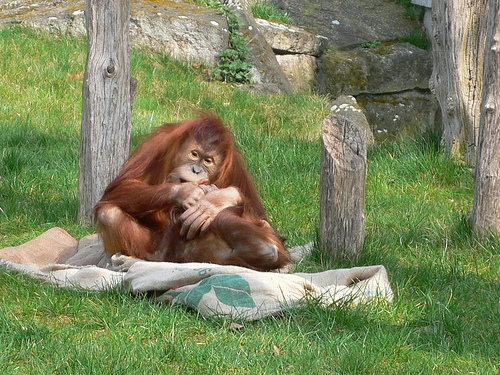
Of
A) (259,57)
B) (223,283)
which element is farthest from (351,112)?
(223,283)

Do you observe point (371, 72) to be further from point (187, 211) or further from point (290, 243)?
point (187, 211)

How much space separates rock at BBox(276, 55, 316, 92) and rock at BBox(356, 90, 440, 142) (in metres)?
0.81

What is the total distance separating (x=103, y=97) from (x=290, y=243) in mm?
1611

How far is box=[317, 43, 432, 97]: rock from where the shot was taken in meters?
10.6

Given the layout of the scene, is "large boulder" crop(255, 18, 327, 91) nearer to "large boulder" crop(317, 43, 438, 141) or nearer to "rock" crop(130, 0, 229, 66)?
"large boulder" crop(317, 43, 438, 141)

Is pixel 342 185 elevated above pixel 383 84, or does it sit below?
below

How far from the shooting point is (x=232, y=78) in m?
8.90

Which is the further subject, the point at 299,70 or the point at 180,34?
the point at 299,70

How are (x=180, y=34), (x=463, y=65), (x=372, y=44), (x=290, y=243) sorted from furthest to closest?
(x=372, y=44)
(x=180, y=34)
(x=463, y=65)
(x=290, y=243)

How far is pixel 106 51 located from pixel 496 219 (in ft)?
9.05

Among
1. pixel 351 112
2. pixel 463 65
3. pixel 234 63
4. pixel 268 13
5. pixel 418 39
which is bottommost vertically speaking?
Result: pixel 351 112

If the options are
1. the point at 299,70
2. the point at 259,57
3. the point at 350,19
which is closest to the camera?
the point at 259,57

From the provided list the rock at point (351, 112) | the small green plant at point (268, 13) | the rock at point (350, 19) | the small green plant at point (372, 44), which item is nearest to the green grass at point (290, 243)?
the rock at point (351, 112)

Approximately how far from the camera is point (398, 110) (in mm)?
10461
